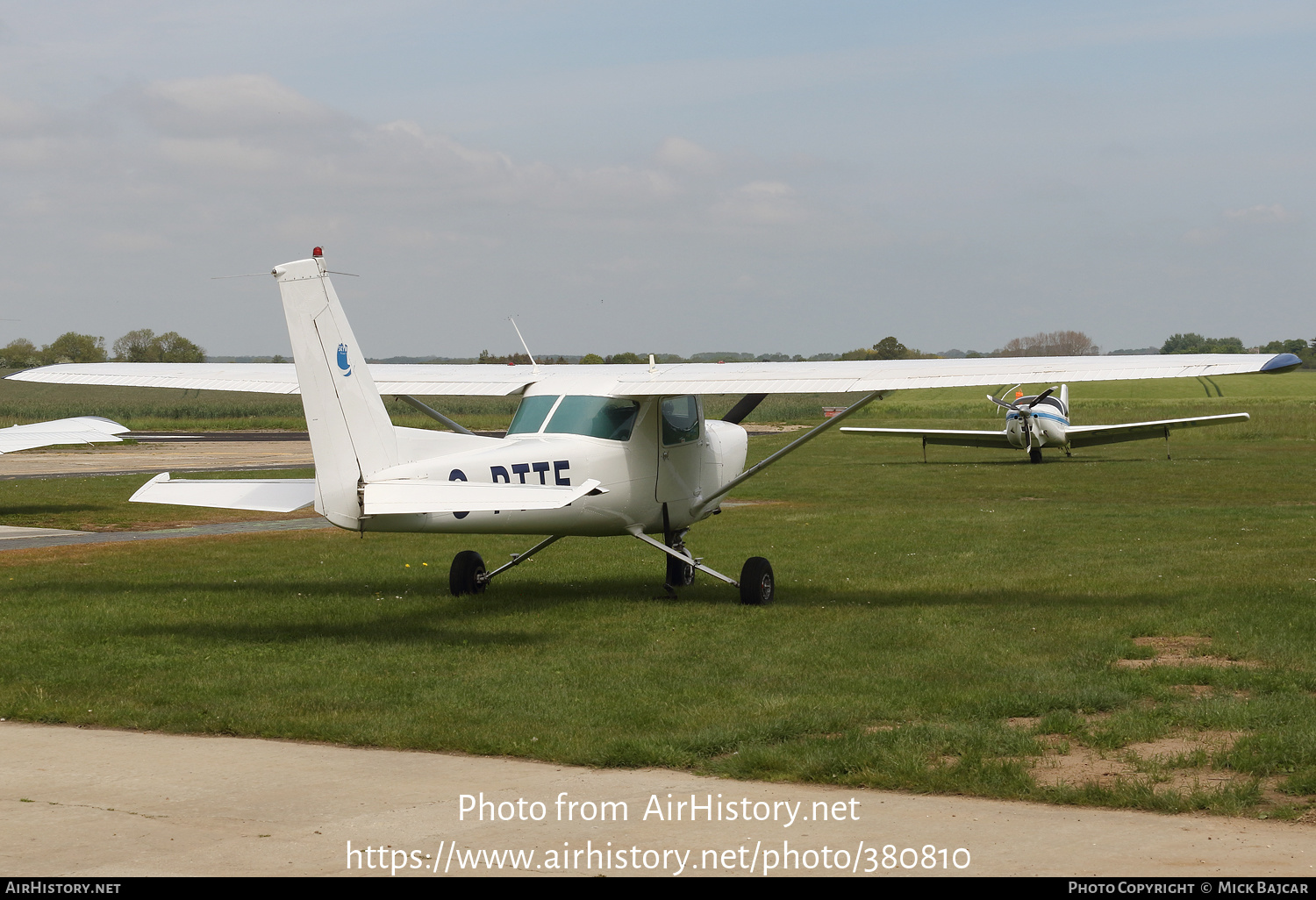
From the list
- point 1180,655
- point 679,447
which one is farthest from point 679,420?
point 1180,655

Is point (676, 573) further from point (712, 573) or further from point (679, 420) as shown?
point (679, 420)

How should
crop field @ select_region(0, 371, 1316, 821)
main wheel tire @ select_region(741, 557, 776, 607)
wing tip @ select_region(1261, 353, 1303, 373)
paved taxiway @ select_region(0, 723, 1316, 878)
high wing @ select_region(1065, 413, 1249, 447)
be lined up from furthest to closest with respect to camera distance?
1. high wing @ select_region(1065, 413, 1249, 447)
2. main wheel tire @ select_region(741, 557, 776, 607)
3. wing tip @ select_region(1261, 353, 1303, 373)
4. crop field @ select_region(0, 371, 1316, 821)
5. paved taxiway @ select_region(0, 723, 1316, 878)

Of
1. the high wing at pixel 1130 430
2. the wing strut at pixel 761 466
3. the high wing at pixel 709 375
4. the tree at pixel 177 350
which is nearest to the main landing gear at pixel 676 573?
the wing strut at pixel 761 466

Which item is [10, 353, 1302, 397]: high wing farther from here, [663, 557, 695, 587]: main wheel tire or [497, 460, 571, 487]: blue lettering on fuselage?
[663, 557, 695, 587]: main wheel tire

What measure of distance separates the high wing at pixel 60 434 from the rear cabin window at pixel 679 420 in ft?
31.7

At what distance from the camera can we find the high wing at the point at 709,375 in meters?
11.3

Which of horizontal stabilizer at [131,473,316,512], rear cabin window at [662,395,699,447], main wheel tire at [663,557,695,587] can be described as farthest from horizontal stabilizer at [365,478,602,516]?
main wheel tire at [663,557,695,587]

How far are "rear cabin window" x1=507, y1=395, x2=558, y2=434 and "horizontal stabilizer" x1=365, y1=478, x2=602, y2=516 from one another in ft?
6.55

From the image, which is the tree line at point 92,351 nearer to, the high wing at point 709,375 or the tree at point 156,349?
the tree at point 156,349

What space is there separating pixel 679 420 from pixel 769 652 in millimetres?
3851

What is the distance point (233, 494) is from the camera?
1109 cm

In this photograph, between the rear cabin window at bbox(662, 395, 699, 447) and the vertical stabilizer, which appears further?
the rear cabin window at bbox(662, 395, 699, 447)

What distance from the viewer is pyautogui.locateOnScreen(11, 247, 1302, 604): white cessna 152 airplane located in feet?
31.8

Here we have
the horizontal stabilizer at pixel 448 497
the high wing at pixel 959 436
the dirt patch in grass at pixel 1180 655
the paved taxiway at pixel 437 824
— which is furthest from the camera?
the high wing at pixel 959 436
